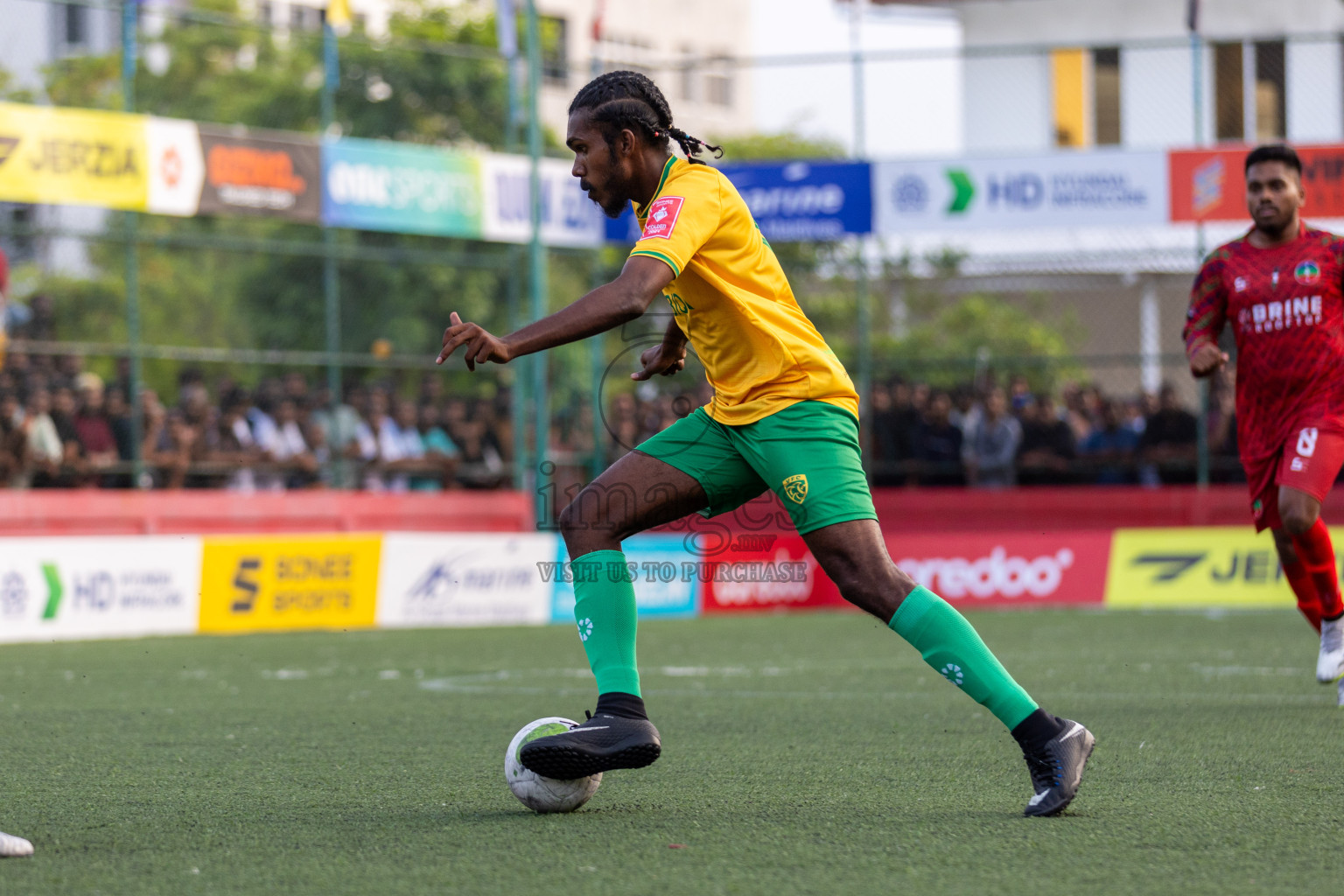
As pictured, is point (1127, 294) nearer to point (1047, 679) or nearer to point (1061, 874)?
point (1047, 679)

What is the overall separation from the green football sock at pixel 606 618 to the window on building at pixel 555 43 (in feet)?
53.1

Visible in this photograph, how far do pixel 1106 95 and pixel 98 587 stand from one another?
1737cm

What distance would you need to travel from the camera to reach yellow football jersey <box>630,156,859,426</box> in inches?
185

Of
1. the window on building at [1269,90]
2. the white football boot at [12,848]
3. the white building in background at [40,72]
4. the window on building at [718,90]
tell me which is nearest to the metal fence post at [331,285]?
the white building in background at [40,72]

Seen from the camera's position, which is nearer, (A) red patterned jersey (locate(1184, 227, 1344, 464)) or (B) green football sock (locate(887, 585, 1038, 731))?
(B) green football sock (locate(887, 585, 1038, 731))

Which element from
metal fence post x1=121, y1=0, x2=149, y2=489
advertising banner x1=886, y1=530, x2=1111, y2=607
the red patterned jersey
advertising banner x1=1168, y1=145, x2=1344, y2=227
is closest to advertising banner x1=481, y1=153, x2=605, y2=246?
metal fence post x1=121, y1=0, x2=149, y2=489

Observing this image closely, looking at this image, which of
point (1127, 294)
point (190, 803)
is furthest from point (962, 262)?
point (190, 803)

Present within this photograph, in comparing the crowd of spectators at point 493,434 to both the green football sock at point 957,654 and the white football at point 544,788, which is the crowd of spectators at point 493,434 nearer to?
the white football at point 544,788

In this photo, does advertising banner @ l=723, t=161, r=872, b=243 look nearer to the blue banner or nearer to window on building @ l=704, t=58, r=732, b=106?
the blue banner

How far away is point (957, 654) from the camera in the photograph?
457 centimetres

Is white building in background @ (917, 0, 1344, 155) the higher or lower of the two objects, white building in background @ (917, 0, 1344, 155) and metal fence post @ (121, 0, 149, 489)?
the higher

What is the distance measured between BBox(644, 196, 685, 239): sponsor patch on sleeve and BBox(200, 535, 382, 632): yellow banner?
10159 mm

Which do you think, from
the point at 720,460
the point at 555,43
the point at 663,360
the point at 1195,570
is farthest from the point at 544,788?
the point at 555,43

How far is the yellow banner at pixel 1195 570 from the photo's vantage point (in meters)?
15.6
